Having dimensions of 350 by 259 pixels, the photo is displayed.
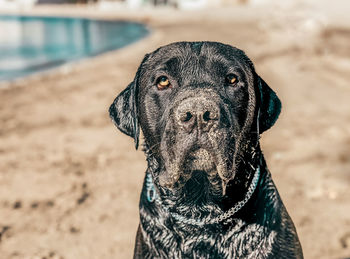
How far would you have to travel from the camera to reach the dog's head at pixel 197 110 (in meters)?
2.38

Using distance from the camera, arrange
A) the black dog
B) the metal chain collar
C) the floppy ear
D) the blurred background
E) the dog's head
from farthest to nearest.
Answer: the blurred background → the floppy ear → the metal chain collar → the black dog → the dog's head

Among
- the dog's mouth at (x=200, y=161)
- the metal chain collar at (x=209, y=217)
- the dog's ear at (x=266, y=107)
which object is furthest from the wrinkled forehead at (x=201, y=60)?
the metal chain collar at (x=209, y=217)

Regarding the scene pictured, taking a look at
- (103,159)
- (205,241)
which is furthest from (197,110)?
(103,159)

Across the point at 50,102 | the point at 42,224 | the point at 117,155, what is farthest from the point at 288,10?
the point at 42,224

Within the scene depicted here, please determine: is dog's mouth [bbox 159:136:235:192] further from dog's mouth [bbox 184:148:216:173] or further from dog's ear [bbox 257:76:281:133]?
dog's ear [bbox 257:76:281:133]

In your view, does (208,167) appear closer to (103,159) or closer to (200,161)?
(200,161)

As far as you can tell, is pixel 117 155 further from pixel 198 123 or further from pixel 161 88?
pixel 198 123

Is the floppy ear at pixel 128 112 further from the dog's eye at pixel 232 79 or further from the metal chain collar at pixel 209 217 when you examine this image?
the dog's eye at pixel 232 79

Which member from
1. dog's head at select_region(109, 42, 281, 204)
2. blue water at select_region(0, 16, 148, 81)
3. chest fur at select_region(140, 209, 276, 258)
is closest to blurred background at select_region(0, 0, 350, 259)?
blue water at select_region(0, 16, 148, 81)

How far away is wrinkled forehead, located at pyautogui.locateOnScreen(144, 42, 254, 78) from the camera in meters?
2.71

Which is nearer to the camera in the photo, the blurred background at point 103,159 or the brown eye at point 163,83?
the brown eye at point 163,83

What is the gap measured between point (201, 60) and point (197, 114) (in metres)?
0.62

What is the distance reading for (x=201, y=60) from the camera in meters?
2.75

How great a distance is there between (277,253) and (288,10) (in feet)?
58.1
